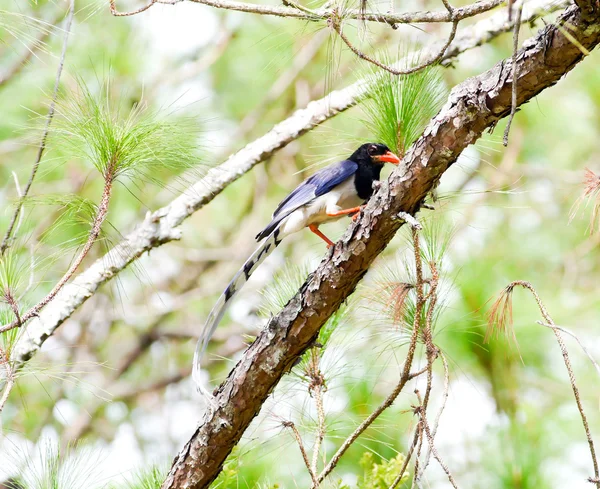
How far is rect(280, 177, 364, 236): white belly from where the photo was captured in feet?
9.34

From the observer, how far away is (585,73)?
5527 mm

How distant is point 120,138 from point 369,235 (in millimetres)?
698

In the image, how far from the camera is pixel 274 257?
578 cm

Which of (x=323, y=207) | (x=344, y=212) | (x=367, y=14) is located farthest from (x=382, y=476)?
(x=367, y=14)

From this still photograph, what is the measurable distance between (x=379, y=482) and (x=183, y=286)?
3.64 meters

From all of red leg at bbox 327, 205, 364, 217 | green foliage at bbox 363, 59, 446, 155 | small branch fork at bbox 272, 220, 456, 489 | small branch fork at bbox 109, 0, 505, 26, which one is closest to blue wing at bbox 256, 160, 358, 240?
red leg at bbox 327, 205, 364, 217

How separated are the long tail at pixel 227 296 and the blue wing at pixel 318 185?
0.42 feet

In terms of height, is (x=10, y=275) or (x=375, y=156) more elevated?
(x=375, y=156)

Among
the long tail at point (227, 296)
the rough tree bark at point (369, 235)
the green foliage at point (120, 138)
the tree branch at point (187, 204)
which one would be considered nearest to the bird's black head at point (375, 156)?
the tree branch at point (187, 204)

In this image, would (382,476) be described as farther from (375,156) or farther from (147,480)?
(375,156)

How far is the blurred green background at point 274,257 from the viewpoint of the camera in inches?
133

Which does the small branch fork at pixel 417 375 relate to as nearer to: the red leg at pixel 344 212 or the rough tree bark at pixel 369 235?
the rough tree bark at pixel 369 235

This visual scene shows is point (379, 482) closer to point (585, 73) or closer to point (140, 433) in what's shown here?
point (140, 433)

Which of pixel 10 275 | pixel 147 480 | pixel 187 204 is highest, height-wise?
pixel 187 204
